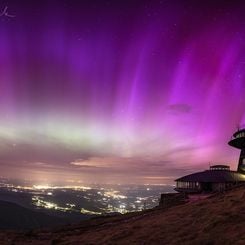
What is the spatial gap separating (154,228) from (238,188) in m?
16.0

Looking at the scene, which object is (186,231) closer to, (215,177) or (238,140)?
(215,177)

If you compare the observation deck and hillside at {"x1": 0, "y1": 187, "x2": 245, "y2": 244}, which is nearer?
hillside at {"x1": 0, "y1": 187, "x2": 245, "y2": 244}

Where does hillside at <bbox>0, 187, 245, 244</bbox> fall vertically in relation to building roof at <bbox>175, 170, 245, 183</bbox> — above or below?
below

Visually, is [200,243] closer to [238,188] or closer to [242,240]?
[242,240]

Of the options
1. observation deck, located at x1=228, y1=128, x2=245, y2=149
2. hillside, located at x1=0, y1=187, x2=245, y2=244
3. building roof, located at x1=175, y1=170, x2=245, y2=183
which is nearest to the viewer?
hillside, located at x1=0, y1=187, x2=245, y2=244

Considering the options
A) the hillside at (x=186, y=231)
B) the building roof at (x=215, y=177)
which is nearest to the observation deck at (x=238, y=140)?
the building roof at (x=215, y=177)

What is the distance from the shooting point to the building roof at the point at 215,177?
2319 inches

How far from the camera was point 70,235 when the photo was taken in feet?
103

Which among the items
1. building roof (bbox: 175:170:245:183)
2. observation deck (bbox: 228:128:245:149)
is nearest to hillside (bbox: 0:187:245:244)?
building roof (bbox: 175:170:245:183)

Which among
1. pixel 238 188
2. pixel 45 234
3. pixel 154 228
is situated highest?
pixel 238 188

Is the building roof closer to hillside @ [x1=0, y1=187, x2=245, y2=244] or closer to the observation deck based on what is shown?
the observation deck

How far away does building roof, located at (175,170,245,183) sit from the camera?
193 ft

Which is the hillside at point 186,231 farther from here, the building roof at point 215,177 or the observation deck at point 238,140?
the observation deck at point 238,140

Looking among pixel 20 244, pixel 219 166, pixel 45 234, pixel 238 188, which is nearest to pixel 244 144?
pixel 219 166
